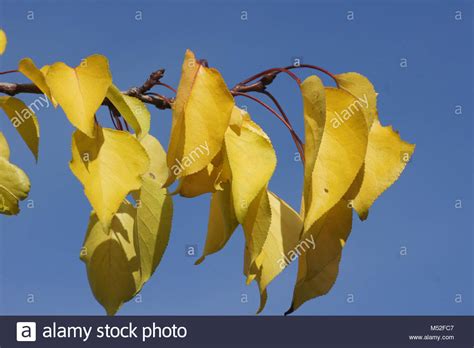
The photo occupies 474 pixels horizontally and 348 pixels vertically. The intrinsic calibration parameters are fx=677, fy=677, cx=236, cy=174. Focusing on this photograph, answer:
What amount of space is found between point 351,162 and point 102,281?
2.11 ft

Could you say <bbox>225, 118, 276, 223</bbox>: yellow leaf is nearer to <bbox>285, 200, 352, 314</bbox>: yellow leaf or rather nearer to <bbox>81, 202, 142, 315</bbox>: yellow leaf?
<bbox>285, 200, 352, 314</bbox>: yellow leaf

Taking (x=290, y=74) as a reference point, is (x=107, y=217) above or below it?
below

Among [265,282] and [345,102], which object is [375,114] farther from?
[265,282]

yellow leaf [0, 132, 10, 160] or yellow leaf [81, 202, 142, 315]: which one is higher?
yellow leaf [0, 132, 10, 160]

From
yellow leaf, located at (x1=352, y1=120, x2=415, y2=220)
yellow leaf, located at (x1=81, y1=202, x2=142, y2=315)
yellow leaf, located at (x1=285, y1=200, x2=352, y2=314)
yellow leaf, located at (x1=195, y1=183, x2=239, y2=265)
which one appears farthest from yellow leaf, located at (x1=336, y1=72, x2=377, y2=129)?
yellow leaf, located at (x1=81, y1=202, x2=142, y2=315)

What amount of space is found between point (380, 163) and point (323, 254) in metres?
0.20

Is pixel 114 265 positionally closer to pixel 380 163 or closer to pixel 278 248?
pixel 278 248

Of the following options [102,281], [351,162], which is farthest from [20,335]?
[351,162]

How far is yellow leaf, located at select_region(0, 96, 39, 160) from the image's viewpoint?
137 cm

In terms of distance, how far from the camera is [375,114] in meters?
1.31

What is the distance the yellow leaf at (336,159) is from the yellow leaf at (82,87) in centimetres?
39

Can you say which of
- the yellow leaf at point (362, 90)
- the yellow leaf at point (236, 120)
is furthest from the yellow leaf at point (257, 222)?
the yellow leaf at point (362, 90)

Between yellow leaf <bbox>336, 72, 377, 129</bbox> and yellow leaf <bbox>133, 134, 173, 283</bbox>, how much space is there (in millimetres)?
437

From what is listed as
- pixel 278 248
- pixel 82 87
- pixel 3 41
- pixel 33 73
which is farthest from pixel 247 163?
pixel 3 41
